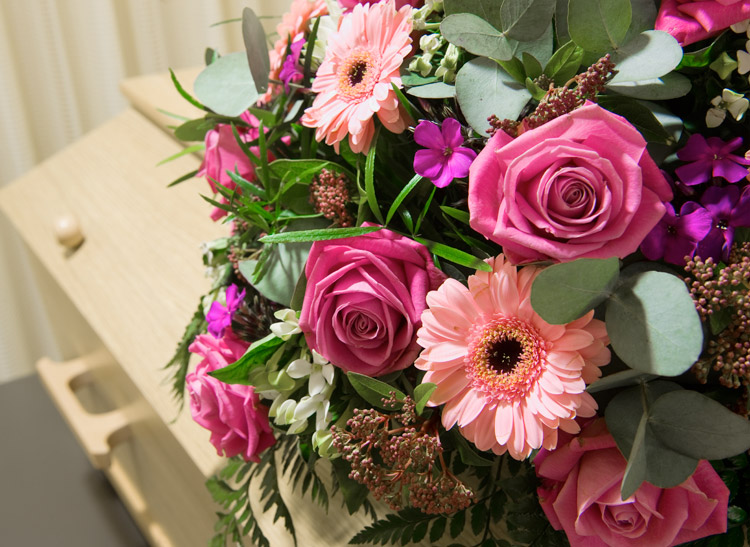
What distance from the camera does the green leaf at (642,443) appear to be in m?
0.39

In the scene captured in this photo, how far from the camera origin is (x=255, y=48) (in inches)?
23.5

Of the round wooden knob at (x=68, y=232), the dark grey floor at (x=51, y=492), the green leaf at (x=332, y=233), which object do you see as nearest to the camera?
the green leaf at (x=332, y=233)

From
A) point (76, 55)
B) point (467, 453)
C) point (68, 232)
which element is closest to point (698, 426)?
point (467, 453)

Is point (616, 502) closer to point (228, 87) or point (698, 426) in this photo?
point (698, 426)

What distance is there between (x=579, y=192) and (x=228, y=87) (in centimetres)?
38

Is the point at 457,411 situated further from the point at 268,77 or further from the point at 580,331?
the point at 268,77

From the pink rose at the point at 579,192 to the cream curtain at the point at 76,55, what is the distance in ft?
4.79

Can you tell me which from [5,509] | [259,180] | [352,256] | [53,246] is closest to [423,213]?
[352,256]

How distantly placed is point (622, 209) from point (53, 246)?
3.37 ft

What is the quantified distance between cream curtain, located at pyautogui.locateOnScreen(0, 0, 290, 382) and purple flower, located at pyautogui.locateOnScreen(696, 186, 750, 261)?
1.47 meters

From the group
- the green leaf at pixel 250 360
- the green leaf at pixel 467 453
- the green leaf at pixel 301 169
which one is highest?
the green leaf at pixel 301 169

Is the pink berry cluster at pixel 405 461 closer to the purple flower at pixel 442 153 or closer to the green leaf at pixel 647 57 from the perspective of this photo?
the purple flower at pixel 442 153

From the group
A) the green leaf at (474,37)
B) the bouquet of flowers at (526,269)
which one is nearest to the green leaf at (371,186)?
the bouquet of flowers at (526,269)

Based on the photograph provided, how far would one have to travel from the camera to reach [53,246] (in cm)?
115
